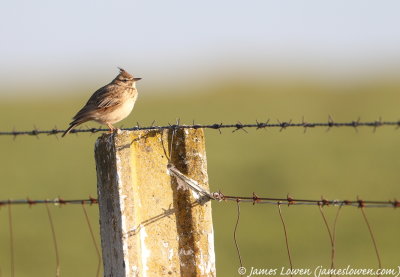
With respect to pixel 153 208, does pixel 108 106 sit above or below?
above

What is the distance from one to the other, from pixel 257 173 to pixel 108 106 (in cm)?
1431

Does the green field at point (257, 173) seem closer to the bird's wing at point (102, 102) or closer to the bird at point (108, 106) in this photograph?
the bird at point (108, 106)

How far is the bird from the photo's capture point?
9.09m

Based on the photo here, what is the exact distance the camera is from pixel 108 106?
912cm

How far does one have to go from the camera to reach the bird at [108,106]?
909 centimetres

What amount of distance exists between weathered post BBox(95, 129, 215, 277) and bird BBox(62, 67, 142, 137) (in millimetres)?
3915

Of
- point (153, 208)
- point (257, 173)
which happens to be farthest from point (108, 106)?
point (257, 173)

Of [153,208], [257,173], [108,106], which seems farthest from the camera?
[257,173]

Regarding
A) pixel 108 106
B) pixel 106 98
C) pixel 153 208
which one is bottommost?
pixel 153 208

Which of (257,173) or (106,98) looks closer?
(106,98)

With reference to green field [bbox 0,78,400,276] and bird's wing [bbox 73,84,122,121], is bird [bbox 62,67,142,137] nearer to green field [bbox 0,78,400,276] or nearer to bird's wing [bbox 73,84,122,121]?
bird's wing [bbox 73,84,122,121]

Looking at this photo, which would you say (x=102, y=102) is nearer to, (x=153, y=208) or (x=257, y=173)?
(x=153, y=208)

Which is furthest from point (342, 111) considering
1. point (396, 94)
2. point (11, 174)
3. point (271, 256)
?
point (271, 256)

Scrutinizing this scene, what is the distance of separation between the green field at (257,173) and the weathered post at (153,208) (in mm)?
9458
